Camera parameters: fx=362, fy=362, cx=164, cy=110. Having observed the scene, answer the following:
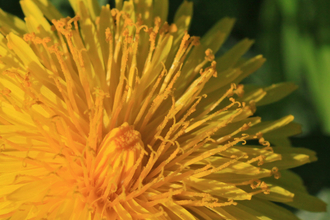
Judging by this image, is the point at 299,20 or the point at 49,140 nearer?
the point at 49,140

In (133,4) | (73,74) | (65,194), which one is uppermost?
(133,4)

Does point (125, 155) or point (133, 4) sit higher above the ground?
point (133, 4)

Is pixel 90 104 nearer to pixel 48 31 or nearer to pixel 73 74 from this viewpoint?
pixel 73 74

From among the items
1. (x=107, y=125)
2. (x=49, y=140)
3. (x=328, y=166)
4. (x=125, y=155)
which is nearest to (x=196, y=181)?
(x=125, y=155)

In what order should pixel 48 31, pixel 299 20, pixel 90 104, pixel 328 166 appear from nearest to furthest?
pixel 90 104 → pixel 48 31 → pixel 328 166 → pixel 299 20

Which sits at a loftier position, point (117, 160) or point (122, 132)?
point (122, 132)
